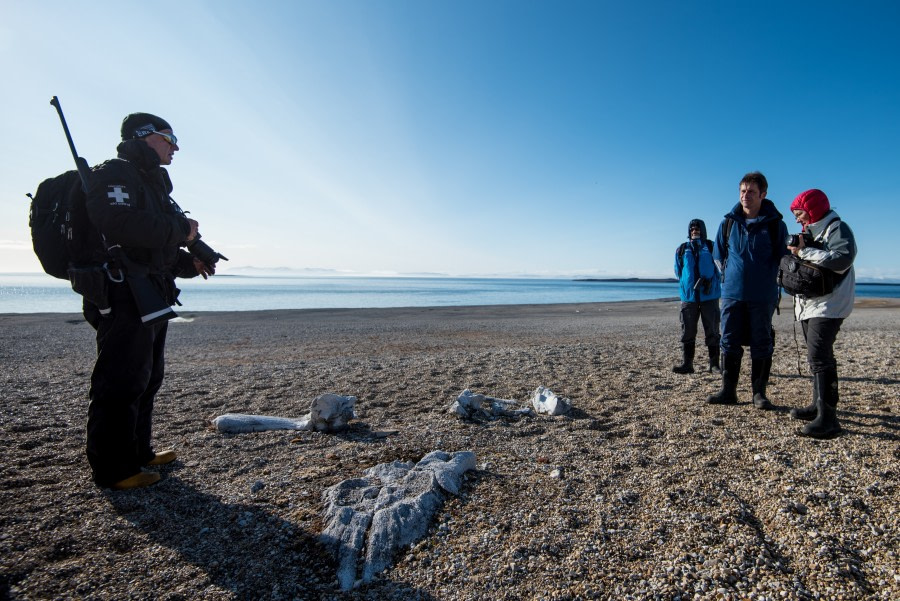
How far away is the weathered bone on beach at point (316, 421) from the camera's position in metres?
4.09

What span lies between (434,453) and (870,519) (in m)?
2.59

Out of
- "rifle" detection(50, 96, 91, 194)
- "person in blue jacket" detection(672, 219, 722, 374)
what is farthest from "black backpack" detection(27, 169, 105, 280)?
"person in blue jacket" detection(672, 219, 722, 374)

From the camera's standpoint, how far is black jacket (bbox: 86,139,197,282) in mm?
2662

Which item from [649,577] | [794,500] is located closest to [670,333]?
[794,500]

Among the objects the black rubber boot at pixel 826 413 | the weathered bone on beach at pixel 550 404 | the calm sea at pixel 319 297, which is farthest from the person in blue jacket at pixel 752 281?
the calm sea at pixel 319 297

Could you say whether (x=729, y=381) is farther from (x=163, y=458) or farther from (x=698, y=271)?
(x=163, y=458)

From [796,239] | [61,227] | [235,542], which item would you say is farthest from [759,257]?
[61,227]

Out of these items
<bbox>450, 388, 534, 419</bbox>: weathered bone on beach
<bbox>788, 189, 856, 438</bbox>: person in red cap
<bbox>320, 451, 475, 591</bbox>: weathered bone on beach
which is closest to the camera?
<bbox>320, 451, 475, 591</bbox>: weathered bone on beach

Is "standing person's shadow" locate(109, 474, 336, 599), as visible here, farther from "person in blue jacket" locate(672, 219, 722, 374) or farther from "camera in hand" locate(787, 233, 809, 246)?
"person in blue jacket" locate(672, 219, 722, 374)

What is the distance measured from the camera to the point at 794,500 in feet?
8.22

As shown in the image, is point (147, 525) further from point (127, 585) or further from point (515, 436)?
point (515, 436)

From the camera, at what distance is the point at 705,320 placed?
255 inches

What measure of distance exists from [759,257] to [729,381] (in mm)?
1371

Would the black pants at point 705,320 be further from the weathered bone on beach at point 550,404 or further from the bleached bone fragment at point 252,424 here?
the bleached bone fragment at point 252,424
